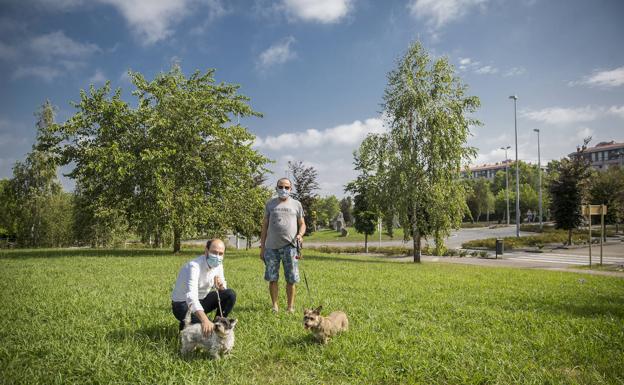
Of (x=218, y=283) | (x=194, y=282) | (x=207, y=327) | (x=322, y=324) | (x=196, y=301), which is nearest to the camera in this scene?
(x=207, y=327)

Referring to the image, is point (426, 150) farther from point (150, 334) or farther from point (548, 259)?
point (150, 334)

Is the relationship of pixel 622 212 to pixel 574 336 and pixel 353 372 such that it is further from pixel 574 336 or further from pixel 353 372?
pixel 353 372

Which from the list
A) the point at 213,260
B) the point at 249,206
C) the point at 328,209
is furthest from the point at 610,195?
the point at 328,209

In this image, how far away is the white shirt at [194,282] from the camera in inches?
165

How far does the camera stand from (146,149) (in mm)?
18625

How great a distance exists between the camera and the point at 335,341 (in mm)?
4711

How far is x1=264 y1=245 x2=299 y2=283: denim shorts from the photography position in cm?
628

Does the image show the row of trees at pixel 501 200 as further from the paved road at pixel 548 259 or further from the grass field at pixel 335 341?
the grass field at pixel 335 341

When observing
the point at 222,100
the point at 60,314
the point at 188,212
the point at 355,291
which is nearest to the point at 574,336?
the point at 355,291

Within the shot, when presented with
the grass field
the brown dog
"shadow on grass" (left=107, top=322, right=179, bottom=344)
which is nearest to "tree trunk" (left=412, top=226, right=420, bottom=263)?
the grass field

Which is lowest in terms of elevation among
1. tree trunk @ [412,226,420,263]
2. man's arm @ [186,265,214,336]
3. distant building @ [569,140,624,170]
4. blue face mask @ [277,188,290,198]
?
tree trunk @ [412,226,420,263]

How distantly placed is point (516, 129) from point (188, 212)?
144 ft

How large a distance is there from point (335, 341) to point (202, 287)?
195 centimetres

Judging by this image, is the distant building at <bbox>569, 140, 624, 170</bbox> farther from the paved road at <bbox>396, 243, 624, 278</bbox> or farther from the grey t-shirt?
the grey t-shirt
